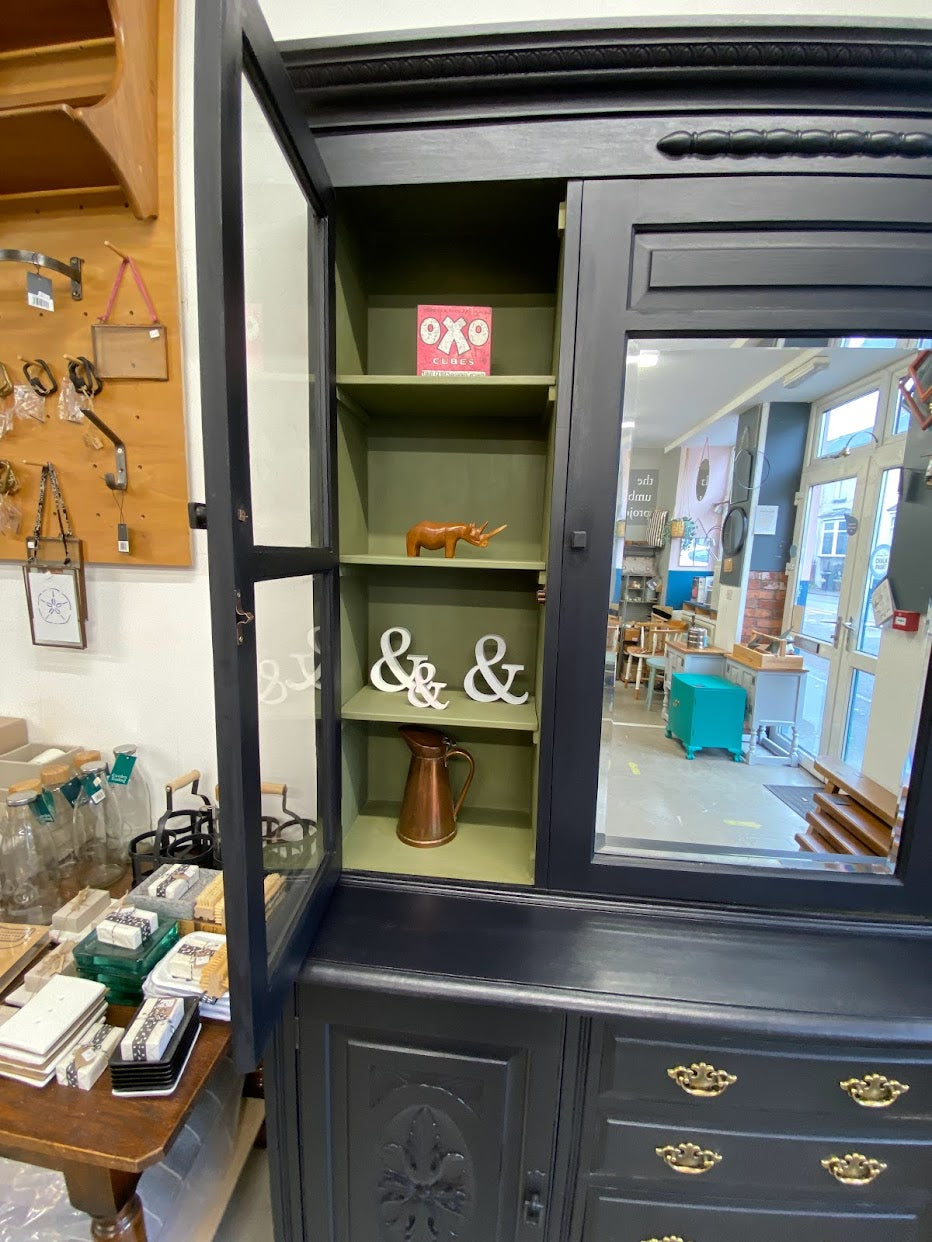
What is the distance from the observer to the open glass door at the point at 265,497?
50cm

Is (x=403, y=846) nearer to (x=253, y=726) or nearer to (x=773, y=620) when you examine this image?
(x=253, y=726)

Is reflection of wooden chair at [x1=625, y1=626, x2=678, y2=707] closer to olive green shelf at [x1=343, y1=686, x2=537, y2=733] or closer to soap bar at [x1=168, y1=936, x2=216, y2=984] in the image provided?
olive green shelf at [x1=343, y1=686, x2=537, y2=733]

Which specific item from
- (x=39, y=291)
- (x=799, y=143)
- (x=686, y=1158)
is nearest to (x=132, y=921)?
(x=686, y=1158)

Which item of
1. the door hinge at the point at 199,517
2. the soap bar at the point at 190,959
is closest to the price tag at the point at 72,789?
the soap bar at the point at 190,959

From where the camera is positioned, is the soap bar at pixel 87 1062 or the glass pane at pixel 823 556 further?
the glass pane at pixel 823 556

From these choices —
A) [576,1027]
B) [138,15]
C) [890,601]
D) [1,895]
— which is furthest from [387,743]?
[138,15]

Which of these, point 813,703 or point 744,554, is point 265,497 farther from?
point 813,703

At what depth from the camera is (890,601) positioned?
2.98 feet

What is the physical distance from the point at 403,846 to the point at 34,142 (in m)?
1.58

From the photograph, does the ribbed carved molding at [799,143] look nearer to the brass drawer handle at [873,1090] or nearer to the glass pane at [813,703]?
the glass pane at [813,703]

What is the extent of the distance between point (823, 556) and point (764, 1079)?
89 centimetres

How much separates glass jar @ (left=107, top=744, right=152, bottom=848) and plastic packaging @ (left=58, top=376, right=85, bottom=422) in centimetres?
77

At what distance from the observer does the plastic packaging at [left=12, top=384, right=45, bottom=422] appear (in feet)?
3.69

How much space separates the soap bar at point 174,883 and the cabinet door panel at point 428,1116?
327 mm
